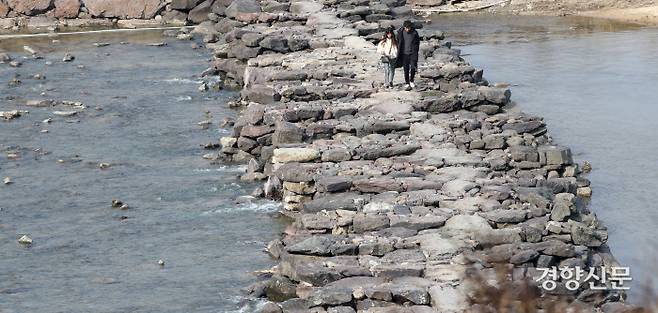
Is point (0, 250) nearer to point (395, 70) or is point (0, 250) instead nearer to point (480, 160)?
point (480, 160)

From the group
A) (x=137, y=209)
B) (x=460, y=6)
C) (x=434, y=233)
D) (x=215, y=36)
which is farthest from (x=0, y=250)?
(x=460, y=6)

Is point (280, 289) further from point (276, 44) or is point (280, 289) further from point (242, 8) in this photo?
point (242, 8)

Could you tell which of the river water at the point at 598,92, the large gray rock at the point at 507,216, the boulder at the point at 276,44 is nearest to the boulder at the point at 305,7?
the boulder at the point at 276,44

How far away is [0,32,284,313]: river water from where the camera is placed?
1855 centimetres

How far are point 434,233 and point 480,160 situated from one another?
437 cm

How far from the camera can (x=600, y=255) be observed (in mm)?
17078

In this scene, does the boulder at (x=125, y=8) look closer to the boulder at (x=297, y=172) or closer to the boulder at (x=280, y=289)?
the boulder at (x=297, y=172)

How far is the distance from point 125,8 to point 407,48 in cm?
2472

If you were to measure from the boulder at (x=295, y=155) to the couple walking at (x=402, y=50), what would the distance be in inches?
201

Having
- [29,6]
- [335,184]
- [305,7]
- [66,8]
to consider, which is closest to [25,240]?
[335,184]

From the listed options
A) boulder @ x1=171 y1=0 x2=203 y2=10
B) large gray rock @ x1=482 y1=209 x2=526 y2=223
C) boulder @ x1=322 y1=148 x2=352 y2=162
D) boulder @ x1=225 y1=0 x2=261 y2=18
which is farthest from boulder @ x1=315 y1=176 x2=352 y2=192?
boulder @ x1=171 y1=0 x2=203 y2=10

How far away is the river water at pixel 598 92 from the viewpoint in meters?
22.2

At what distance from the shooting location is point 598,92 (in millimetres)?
33469

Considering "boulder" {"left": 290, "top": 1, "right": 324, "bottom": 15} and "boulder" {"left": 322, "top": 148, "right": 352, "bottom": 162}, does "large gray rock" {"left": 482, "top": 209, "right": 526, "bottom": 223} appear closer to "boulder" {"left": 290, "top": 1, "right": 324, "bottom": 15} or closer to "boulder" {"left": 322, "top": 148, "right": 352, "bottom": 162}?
"boulder" {"left": 322, "top": 148, "right": 352, "bottom": 162}
